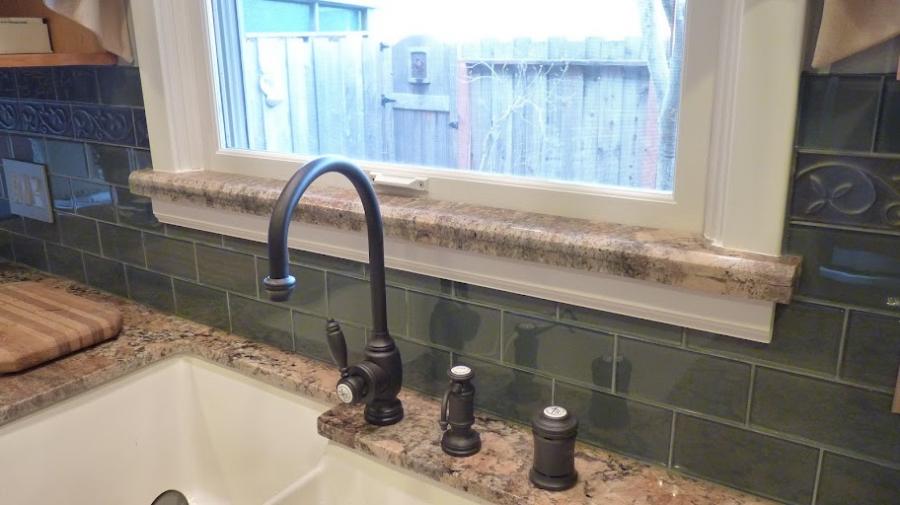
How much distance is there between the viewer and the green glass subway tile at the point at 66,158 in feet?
5.31

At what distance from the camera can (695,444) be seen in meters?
0.94

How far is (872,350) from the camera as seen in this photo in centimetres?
79

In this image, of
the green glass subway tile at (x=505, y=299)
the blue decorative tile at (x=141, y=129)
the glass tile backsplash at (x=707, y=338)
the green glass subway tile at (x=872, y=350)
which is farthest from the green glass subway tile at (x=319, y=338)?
the green glass subway tile at (x=872, y=350)

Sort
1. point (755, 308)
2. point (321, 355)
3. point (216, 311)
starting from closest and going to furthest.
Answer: point (755, 308) < point (321, 355) < point (216, 311)

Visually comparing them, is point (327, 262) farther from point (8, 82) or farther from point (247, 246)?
point (8, 82)

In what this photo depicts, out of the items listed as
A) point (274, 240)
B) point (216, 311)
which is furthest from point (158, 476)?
point (274, 240)

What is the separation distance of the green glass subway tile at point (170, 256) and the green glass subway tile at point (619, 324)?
0.85m

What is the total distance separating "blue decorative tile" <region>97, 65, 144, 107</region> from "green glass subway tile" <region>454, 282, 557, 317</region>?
0.82 metres

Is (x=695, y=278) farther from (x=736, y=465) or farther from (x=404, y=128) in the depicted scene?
(x=404, y=128)

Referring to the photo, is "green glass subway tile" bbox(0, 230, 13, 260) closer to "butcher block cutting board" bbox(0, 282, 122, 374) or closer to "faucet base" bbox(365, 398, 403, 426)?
"butcher block cutting board" bbox(0, 282, 122, 374)

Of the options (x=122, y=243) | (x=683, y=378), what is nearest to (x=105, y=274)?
(x=122, y=243)

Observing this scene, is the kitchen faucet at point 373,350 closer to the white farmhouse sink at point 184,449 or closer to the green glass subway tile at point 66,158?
the white farmhouse sink at point 184,449

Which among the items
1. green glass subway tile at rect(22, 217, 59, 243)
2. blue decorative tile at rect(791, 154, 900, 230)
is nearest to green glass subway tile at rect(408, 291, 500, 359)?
blue decorative tile at rect(791, 154, 900, 230)

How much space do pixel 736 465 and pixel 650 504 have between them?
0.12 meters
